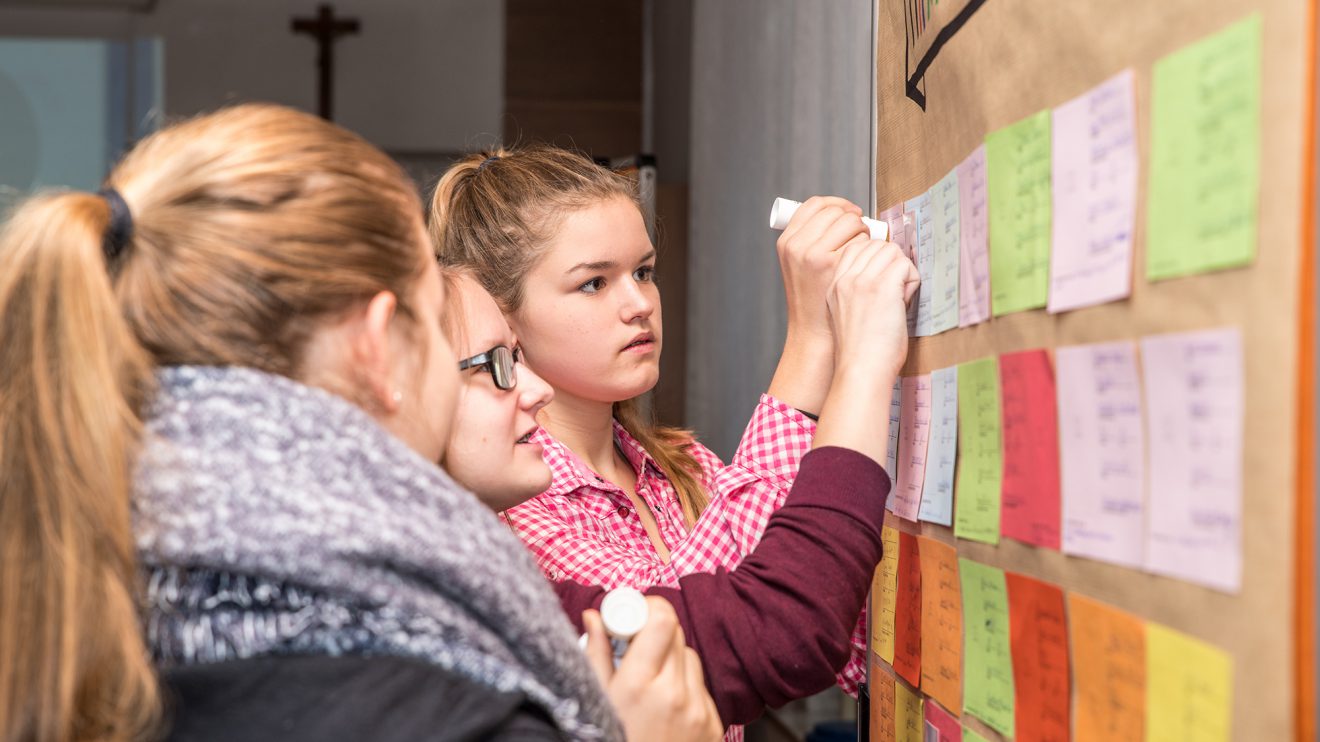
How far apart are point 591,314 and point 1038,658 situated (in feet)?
2.18

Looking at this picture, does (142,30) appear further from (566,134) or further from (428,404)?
(428,404)

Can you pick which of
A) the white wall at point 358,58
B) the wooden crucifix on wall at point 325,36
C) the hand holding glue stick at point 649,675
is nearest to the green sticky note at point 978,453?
the hand holding glue stick at point 649,675

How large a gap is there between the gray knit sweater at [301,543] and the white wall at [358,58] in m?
3.01

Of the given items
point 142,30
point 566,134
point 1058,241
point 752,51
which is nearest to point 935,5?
point 1058,241

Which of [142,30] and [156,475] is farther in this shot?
[142,30]

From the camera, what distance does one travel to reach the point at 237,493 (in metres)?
0.64

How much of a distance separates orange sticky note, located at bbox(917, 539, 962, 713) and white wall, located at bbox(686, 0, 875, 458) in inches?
26.0

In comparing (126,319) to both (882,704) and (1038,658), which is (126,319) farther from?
(882,704)

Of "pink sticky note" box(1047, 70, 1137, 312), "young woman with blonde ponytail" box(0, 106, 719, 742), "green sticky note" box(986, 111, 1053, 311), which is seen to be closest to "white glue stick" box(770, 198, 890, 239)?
"green sticky note" box(986, 111, 1053, 311)

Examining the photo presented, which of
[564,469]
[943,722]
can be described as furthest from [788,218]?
[943,722]

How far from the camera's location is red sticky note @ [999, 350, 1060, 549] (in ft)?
2.50

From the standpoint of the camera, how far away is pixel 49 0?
3572 millimetres

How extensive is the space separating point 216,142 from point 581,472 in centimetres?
63

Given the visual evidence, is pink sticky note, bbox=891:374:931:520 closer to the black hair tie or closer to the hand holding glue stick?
the hand holding glue stick
